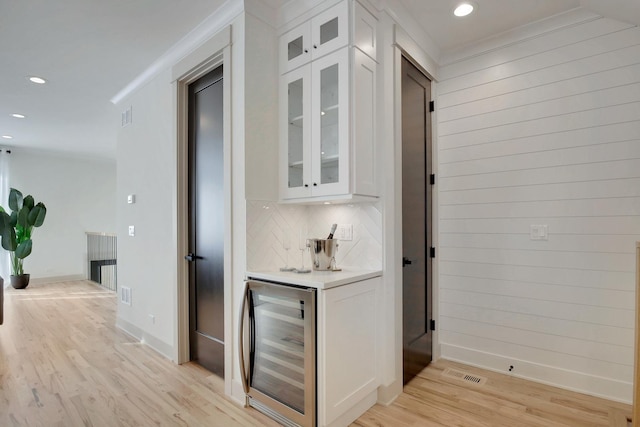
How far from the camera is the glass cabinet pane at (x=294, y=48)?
2.44m

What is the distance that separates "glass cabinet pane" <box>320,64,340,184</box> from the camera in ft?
7.36

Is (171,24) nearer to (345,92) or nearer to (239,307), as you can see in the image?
(345,92)

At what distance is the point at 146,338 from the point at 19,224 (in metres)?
4.93

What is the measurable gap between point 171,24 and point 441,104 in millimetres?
2467

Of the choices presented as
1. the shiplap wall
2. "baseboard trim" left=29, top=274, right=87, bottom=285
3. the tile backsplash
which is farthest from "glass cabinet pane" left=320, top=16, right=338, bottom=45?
"baseboard trim" left=29, top=274, right=87, bottom=285

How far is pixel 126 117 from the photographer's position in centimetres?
401

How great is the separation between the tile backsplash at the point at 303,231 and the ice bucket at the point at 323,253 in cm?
24

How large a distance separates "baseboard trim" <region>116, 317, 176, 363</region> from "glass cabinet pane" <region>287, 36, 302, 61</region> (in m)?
2.75

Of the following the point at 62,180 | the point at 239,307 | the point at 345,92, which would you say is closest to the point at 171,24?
the point at 345,92

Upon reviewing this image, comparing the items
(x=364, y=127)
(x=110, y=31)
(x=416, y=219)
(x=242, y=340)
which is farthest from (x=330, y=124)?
(x=110, y=31)

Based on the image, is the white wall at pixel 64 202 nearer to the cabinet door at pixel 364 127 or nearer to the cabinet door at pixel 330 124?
the cabinet door at pixel 330 124

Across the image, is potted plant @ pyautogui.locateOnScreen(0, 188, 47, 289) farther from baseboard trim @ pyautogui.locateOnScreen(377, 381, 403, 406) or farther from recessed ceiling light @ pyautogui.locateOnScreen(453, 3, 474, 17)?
recessed ceiling light @ pyautogui.locateOnScreen(453, 3, 474, 17)

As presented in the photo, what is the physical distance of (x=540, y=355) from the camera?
2.66m

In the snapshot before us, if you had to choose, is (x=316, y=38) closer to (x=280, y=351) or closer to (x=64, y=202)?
(x=280, y=351)
